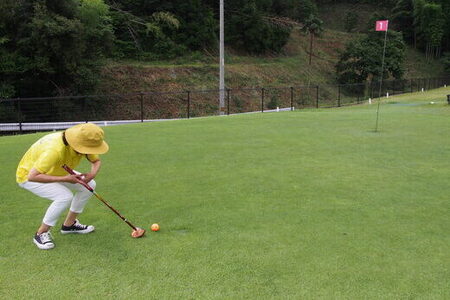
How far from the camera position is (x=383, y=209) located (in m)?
5.49

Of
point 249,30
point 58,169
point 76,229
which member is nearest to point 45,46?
point 76,229

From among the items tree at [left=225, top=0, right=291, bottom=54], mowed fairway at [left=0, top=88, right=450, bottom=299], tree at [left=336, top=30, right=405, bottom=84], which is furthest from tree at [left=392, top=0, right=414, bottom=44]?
mowed fairway at [left=0, top=88, right=450, bottom=299]

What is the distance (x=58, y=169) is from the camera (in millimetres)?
4340

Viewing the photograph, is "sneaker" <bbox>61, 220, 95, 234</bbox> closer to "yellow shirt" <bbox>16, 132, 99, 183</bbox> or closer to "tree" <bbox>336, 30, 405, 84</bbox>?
"yellow shirt" <bbox>16, 132, 99, 183</bbox>

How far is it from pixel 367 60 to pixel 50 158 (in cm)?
4412

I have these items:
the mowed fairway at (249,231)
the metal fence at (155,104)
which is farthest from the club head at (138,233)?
the metal fence at (155,104)

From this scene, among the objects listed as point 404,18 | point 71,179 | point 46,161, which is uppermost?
point 404,18

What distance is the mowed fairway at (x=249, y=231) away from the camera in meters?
3.61

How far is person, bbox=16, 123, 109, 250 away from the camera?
404cm

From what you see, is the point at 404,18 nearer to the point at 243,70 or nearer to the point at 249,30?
the point at 249,30

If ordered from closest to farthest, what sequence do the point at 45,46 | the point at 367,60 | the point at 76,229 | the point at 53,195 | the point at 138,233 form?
the point at 53,195
the point at 138,233
the point at 76,229
the point at 45,46
the point at 367,60

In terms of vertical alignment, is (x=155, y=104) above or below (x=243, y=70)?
below

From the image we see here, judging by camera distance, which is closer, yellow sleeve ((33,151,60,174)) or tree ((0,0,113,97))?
yellow sleeve ((33,151,60,174))

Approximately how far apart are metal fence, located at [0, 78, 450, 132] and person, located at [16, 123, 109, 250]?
44.3ft
